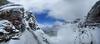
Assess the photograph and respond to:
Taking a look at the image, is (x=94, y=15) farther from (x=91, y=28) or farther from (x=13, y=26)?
(x=13, y=26)

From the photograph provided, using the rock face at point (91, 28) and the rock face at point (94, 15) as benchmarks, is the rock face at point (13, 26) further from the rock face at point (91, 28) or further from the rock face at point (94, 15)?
the rock face at point (91, 28)

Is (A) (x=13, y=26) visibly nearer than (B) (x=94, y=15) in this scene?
Yes

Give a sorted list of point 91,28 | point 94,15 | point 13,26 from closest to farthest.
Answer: point 13,26
point 94,15
point 91,28

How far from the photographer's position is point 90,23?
60344 mm

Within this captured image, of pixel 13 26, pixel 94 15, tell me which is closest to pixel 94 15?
pixel 94 15

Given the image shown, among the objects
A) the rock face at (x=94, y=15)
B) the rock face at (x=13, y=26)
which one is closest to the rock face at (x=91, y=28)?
the rock face at (x=94, y=15)

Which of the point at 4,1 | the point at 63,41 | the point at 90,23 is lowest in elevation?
the point at 63,41

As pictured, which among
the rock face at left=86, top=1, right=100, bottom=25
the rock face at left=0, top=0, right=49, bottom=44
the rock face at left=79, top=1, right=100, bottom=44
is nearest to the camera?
the rock face at left=0, top=0, right=49, bottom=44

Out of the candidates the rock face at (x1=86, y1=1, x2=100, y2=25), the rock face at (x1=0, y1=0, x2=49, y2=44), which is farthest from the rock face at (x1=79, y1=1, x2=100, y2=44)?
the rock face at (x1=0, y1=0, x2=49, y2=44)

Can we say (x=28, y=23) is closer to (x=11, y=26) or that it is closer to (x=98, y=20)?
(x=11, y=26)

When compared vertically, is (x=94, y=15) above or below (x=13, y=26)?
above

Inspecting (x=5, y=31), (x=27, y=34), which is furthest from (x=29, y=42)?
(x=5, y=31)

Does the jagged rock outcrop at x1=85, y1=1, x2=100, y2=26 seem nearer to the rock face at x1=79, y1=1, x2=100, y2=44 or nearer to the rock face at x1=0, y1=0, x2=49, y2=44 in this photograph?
the rock face at x1=79, y1=1, x2=100, y2=44

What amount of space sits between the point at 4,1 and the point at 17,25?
1047cm
